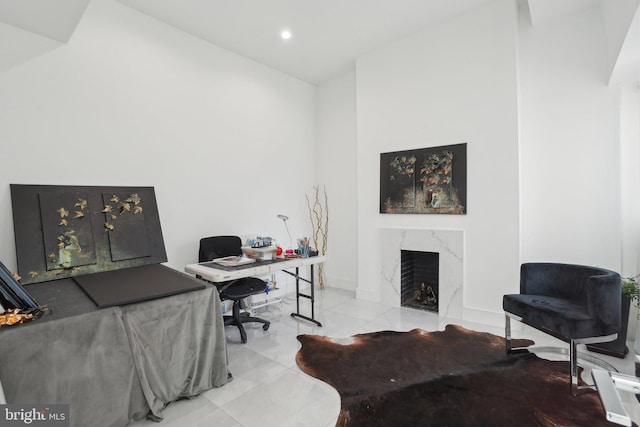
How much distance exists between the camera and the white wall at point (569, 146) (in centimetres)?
296

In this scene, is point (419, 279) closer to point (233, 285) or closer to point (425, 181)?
point (425, 181)

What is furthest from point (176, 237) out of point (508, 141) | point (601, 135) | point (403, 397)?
point (601, 135)

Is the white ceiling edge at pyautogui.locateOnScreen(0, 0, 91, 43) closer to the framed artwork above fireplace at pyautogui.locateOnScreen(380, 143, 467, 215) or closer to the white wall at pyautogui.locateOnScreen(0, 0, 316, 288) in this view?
the white wall at pyautogui.locateOnScreen(0, 0, 316, 288)

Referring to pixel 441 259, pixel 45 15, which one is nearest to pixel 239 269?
pixel 441 259

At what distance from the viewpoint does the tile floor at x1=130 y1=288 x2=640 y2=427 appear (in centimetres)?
193

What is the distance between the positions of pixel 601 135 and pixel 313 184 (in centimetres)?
356

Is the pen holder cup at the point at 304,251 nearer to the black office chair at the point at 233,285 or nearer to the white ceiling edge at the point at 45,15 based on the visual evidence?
the black office chair at the point at 233,285

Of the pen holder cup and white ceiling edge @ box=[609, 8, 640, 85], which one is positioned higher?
white ceiling edge @ box=[609, 8, 640, 85]

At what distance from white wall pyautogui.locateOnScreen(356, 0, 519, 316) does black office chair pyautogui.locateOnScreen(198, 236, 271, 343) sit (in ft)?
5.87

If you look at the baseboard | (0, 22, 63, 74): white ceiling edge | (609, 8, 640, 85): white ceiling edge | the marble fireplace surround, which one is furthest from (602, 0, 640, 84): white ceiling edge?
(0, 22, 63, 74): white ceiling edge

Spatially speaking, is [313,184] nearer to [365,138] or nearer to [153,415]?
[365,138]

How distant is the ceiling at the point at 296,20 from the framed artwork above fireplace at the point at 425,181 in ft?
4.79

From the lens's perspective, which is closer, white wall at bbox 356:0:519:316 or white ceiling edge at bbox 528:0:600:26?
white ceiling edge at bbox 528:0:600:26

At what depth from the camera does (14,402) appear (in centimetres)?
150
